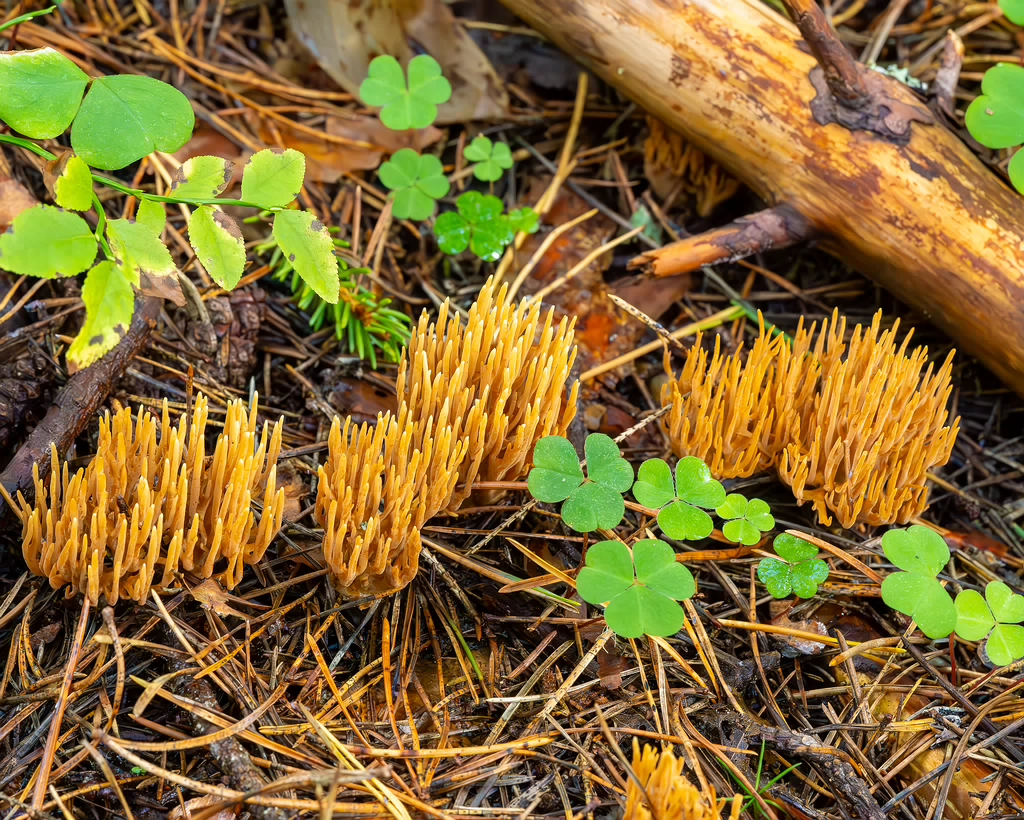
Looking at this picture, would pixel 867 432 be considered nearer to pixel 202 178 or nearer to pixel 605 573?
pixel 605 573

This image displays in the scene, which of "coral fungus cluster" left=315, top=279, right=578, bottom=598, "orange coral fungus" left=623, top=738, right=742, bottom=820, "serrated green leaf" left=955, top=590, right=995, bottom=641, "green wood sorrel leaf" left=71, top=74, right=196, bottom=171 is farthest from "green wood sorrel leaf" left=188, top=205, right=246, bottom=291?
"serrated green leaf" left=955, top=590, right=995, bottom=641

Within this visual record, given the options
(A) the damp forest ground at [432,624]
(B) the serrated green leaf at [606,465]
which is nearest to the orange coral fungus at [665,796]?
(A) the damp forest ground at [432,624]

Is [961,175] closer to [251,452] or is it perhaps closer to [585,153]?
[585,153]

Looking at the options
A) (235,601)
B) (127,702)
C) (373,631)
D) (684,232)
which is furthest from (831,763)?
(684,232)

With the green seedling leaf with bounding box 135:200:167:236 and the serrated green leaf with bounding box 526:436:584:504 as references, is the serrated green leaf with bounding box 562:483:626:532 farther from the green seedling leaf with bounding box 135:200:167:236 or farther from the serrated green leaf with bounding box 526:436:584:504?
the green seedling leaf with bounding box 135:200:167:236

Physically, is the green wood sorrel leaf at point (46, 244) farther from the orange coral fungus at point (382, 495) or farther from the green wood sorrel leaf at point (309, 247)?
the orange coral fungus at point (382, 495)

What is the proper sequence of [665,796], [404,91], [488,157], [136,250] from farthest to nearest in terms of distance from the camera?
[488,157] → [404,91] → [136,250] → [665,796]

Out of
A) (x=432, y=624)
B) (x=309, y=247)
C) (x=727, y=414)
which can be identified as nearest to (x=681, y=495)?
(x=727, y=414)
